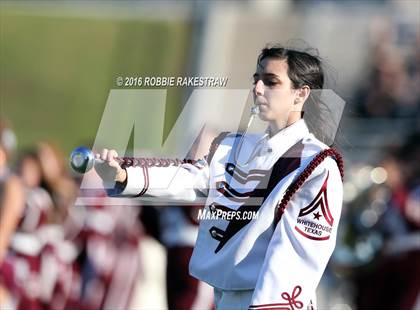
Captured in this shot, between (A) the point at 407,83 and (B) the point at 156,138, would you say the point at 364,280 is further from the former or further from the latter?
(B) the point at 156,138

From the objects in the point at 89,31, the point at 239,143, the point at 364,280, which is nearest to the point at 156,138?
the point at 239,143

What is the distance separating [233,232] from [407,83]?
8.67 metres

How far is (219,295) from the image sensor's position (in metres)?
4.66

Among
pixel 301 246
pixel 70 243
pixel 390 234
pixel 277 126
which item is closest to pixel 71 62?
pixel 70 243

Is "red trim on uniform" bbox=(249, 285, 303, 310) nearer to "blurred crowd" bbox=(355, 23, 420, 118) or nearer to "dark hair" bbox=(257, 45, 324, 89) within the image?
"dark hair" bbox=(257, 45, 324, 89)

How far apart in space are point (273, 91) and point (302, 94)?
0.11m

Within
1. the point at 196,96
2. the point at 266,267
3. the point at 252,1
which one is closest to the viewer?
the point at 266,267

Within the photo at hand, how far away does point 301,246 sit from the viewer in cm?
442

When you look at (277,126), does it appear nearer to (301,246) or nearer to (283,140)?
(283,140)

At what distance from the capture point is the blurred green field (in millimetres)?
12250

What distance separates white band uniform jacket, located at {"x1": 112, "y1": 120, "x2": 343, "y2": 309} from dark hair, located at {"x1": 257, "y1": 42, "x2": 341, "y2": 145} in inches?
2.0

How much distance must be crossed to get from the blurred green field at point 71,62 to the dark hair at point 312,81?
6.95m

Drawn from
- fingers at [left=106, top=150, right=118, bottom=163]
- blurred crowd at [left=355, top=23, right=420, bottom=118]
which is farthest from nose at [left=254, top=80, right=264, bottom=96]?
blurred crowd at [left=355, top=23, right=420, bottom=118]

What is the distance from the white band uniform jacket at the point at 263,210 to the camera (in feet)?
14.4
